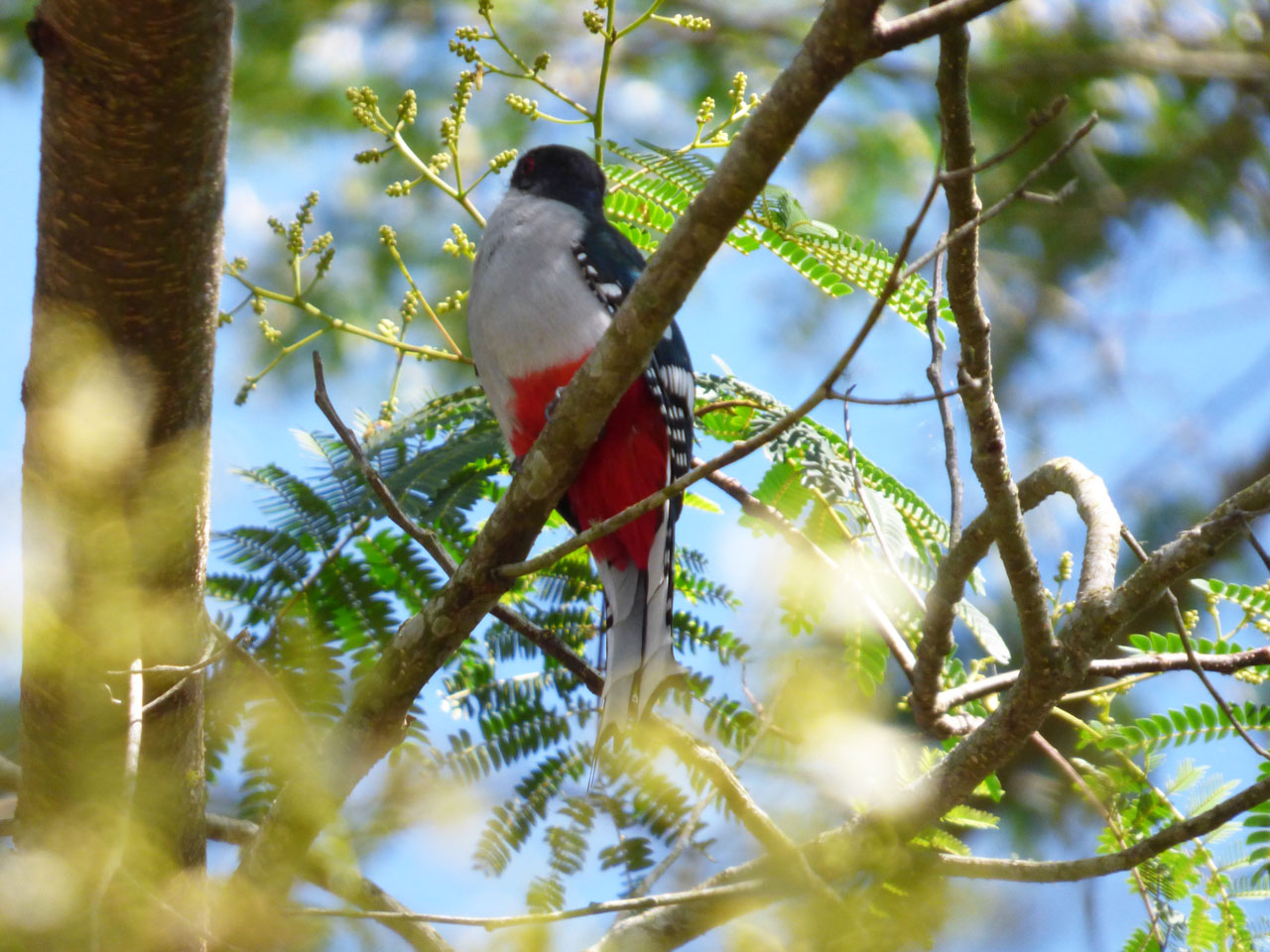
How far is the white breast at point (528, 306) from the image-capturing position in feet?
11.2

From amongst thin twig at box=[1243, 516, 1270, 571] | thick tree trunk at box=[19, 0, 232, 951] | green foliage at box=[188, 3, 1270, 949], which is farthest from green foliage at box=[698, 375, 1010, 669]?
thick tree trunk at box=[19, 0, 232, 951]

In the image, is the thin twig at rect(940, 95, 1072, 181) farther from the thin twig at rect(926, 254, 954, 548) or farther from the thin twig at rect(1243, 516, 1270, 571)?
the thin twig at rect(1243, 516, 1270, 571)

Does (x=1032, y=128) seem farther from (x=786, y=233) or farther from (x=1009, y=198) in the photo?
(x=786, y=233)

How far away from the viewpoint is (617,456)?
345 centimetres

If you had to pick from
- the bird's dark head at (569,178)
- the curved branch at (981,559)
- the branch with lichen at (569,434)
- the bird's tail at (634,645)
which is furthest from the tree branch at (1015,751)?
the bird's dark head at (569,178)

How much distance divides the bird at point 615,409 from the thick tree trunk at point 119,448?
1058 mm

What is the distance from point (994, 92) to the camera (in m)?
5.70

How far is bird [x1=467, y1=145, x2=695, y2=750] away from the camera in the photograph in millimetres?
3191

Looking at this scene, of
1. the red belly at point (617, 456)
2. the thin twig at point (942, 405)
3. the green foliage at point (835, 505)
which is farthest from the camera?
the red belly at point (617, 456)

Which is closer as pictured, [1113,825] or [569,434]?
[569,434]

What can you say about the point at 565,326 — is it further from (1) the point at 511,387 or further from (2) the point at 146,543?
(2) the point at 146,543

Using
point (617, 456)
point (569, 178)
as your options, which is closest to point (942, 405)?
point (617, 456)

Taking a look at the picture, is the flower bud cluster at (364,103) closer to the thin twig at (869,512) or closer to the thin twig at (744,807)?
the thin twig at (869,512)

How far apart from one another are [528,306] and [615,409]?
0.49 metres
